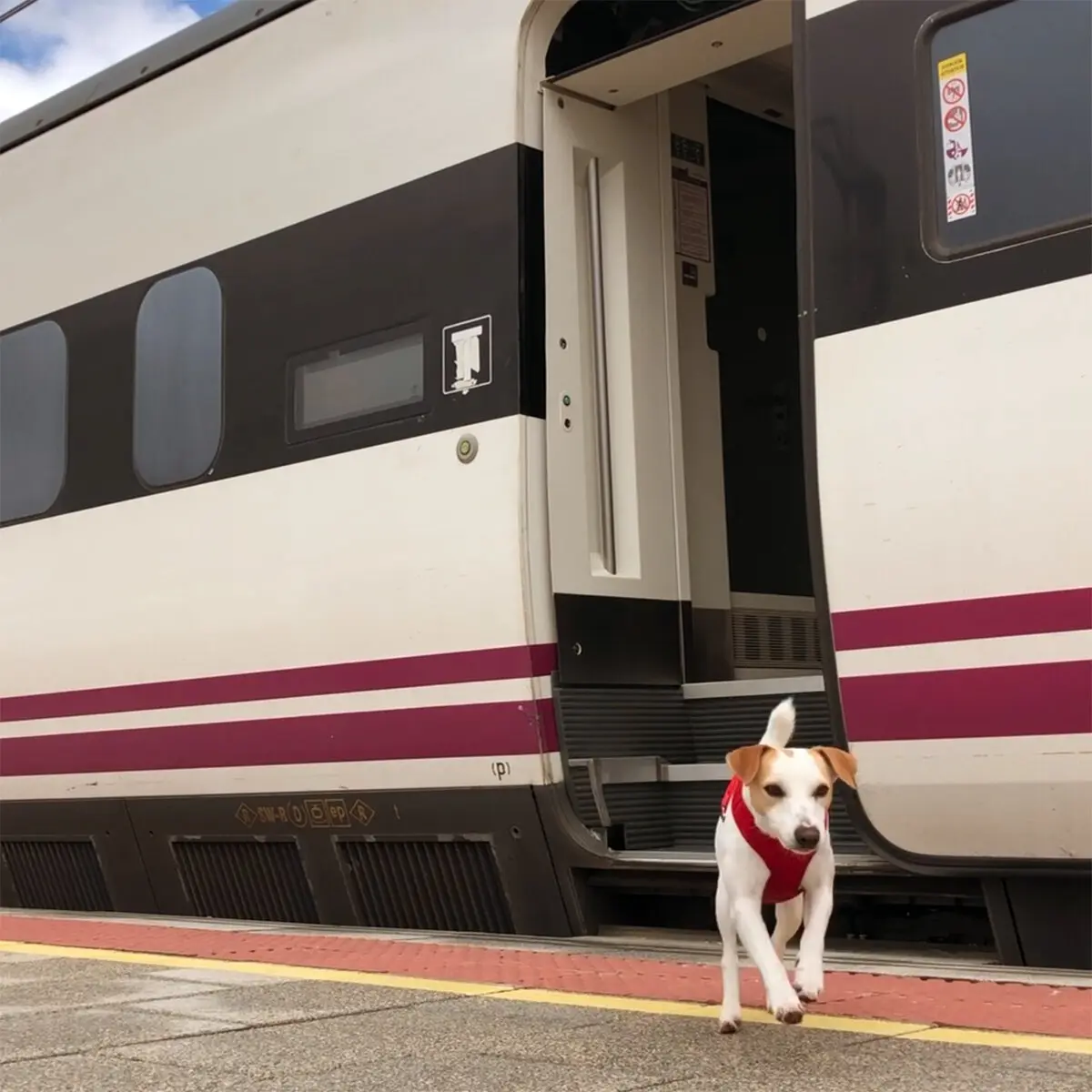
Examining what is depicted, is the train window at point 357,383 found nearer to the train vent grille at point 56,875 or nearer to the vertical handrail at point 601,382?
the vertical handrail at point 601,382

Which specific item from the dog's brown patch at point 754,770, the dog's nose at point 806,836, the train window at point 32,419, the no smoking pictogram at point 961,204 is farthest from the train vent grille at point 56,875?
the no smoking pictogram at point 961,204

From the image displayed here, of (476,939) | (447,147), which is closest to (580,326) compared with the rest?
(447,147)

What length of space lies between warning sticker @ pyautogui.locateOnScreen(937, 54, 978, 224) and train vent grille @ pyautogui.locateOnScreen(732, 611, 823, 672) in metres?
2.06

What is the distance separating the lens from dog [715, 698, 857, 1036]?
3.17 metres

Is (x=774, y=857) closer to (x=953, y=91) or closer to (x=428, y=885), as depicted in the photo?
(x=953, y=91)

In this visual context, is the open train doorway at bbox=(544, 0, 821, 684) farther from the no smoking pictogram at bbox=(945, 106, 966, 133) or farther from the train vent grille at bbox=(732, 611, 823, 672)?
the no smoking pictogram at bbox=(945, 106, 966, 133)

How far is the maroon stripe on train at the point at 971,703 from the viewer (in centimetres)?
361

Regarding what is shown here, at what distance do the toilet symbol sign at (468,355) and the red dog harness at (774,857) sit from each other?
1.93 meters

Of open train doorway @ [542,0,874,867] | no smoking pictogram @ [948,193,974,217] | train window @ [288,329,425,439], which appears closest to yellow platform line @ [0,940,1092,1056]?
open train doorway @ [542,0,874,867]

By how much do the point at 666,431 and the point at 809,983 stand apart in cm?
242

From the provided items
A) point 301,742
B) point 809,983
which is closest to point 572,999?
point 809,983

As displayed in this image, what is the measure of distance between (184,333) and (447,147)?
1404 mm

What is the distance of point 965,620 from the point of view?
3.79m

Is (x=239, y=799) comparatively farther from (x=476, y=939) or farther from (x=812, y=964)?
(x=812, y=964)
